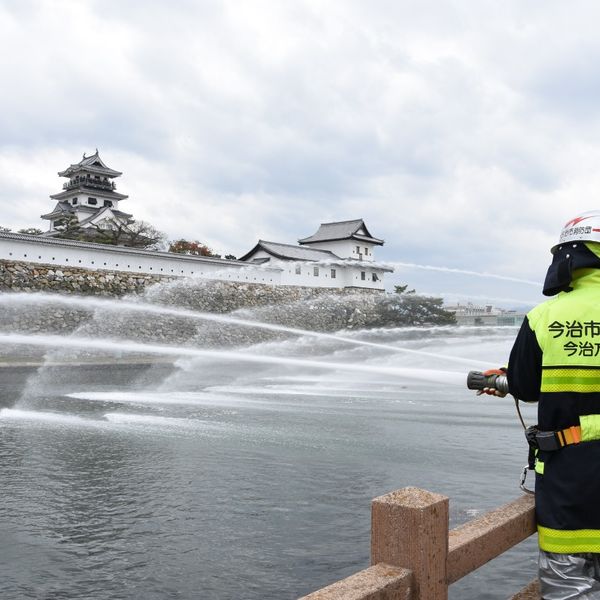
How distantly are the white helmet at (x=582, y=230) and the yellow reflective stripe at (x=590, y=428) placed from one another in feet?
2.64

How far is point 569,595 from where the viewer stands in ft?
9.02

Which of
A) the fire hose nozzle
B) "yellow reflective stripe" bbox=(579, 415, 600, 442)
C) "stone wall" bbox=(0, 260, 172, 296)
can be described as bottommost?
"yellow reflective stripe" bbox=(579, 415, 600, 442)

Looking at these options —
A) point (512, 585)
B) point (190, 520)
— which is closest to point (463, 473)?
point (512, 585)

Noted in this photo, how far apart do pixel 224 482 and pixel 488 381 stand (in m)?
5.58

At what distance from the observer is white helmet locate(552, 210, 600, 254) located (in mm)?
2805

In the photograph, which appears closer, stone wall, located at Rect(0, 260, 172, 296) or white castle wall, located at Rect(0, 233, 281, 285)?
stone wall, located at Rect(0, 260, 172, 296)

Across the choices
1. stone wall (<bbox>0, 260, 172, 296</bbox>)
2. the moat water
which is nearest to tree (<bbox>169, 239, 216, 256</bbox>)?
stone wall (<bbox>0, 260, 172, 296</bbox>)

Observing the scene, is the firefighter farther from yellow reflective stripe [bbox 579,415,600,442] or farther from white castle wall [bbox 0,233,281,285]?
white castle wall [bbox 0,233,281,285]

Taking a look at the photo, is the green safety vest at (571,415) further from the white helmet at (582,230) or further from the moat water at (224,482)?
the moat water at (224,482)

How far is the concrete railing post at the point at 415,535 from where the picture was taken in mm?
2439

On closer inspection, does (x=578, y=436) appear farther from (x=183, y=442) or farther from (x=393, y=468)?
(x=183, y=442)

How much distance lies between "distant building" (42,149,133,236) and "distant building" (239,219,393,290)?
20.6 m

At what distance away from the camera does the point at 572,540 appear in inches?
106

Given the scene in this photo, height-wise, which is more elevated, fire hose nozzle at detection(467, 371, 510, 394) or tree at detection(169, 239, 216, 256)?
tree at detection(169, 239, 216, 256)
